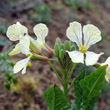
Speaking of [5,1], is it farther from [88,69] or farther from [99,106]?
[99,106]

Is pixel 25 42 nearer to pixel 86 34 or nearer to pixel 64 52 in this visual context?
pixel 64 52

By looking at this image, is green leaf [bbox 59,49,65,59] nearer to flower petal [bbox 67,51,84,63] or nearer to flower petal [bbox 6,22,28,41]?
flower petal [bbox 67,51,84,63]

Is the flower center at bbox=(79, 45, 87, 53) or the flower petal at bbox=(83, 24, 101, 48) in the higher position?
the flower petal at bbox=(83, 24, 101, 48)

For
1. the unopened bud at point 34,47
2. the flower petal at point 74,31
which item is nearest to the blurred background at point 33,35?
the unopened bud at point 34,47

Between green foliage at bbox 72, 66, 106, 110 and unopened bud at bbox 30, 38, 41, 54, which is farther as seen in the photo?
unopened bud at bbox 30, 38, 41, 54

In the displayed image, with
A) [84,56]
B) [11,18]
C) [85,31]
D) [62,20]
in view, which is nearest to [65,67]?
[84,56]

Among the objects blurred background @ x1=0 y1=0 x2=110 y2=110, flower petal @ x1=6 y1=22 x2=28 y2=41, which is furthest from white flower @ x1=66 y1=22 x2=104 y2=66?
blurred background @ x1=0 y1=0 x2=110 y2=110

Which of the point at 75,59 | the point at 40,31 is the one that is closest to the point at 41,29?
the point at 40,31
